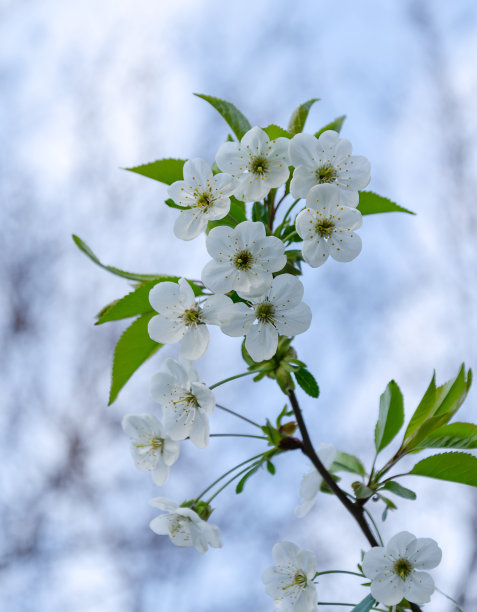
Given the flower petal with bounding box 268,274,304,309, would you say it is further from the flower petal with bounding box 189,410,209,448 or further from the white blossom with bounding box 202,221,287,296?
the flower petal with bounding box 189,410,209,448

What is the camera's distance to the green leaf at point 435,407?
88 cm

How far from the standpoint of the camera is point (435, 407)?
3.03 feet

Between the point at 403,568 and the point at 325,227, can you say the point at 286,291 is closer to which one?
the point at 325,227

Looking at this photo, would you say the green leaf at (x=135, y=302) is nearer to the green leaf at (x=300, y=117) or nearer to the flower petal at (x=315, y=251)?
the flower petal at (x=315, y=251)

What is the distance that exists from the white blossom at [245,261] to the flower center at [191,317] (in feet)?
0.17

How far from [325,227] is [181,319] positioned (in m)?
0.23

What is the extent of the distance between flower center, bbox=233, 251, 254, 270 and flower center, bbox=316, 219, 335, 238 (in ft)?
0.32

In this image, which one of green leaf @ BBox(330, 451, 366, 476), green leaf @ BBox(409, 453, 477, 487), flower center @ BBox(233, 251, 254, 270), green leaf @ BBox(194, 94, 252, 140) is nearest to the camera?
flower center @ BBox(233, 251, 254, 270)

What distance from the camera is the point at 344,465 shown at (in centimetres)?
110

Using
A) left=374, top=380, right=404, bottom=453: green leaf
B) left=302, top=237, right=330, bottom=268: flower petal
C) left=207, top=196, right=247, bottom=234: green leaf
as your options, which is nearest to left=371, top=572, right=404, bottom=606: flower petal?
left=374, top=380, right=404, bottom=453: green leaf

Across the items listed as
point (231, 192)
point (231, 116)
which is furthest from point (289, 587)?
point (231, 116)

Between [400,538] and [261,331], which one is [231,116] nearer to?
[261,331]

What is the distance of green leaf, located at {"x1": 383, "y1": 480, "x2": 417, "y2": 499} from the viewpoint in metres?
0.85

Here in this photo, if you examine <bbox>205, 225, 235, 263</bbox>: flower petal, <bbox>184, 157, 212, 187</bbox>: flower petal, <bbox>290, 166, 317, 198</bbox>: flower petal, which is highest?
<bbox>184, 157, 212, 187</bbox>: flower petal
